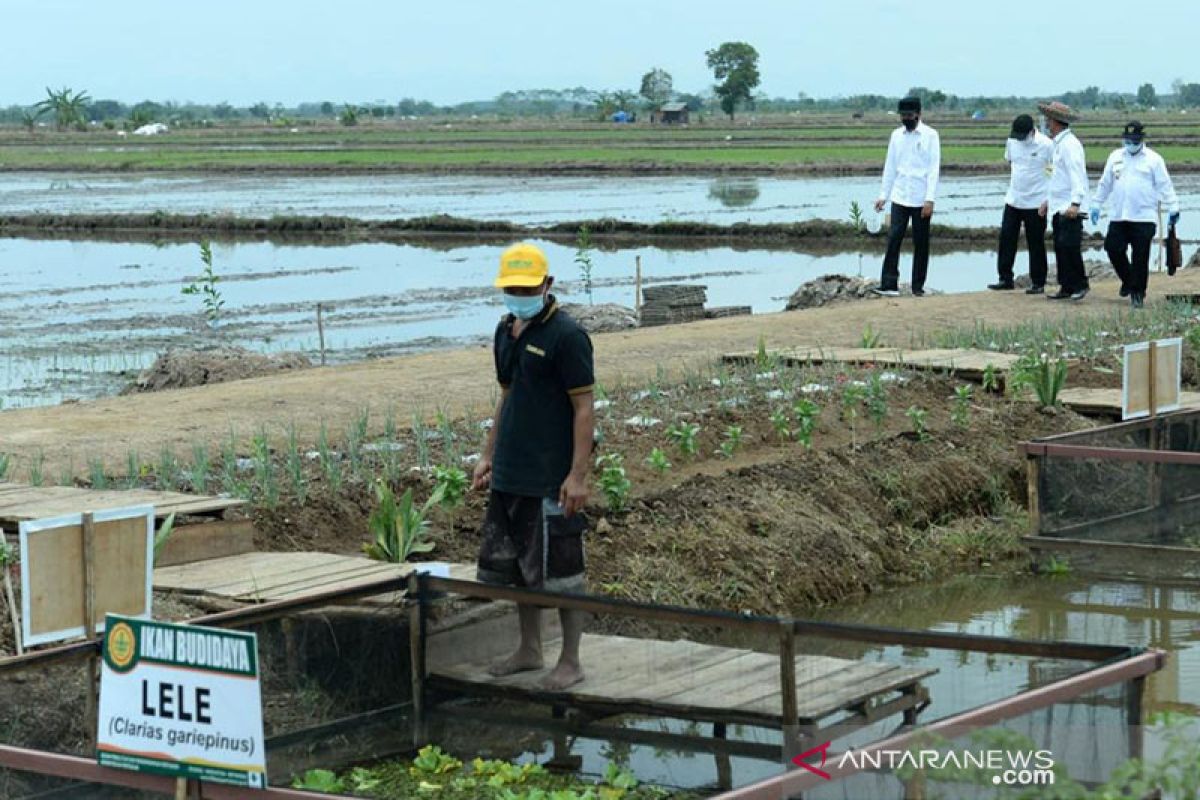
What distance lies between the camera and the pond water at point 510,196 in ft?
126

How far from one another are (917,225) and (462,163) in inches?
1729

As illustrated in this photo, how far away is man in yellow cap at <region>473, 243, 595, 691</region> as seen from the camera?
6.48 metres

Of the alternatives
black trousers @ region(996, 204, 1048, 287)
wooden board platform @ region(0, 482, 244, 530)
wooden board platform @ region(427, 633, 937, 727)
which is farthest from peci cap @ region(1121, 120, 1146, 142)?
wooden board platform @ region(427, 633, 937, 727)

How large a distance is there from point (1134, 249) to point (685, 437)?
7.44 meters

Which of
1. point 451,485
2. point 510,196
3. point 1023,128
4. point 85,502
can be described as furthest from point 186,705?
point 510,196

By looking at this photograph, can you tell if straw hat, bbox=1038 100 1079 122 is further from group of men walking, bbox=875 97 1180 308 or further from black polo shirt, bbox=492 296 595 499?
black polo shirt, bbox=492 296 595 499

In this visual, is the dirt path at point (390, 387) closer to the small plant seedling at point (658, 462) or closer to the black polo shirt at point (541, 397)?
the small plant seedling at point (658, 462)

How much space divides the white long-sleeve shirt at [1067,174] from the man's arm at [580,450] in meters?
10.6

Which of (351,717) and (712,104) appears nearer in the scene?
(351,717)

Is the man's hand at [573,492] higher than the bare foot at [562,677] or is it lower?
higher

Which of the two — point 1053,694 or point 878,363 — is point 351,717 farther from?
point 878,363

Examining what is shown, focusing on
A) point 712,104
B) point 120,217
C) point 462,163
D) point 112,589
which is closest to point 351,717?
point 112,589

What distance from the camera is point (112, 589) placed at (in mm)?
6000

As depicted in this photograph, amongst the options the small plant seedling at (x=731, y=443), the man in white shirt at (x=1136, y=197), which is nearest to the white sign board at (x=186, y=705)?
the small plant seedling at (x=731, y=443)
